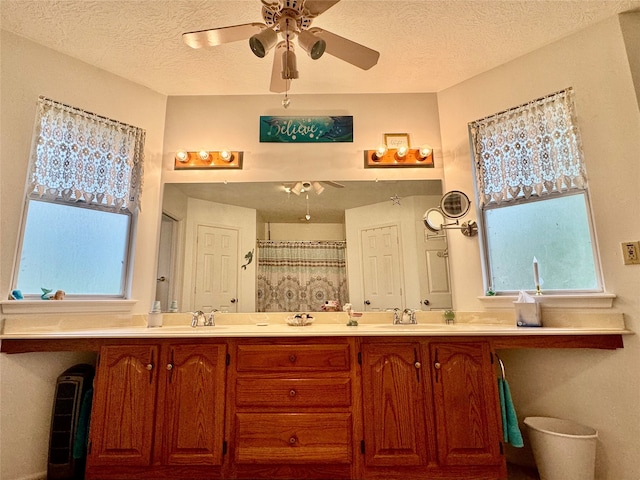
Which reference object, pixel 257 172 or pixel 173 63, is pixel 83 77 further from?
pixel 257 172

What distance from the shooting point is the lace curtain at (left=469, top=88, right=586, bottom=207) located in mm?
1992

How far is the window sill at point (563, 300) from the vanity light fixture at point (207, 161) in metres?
2.16

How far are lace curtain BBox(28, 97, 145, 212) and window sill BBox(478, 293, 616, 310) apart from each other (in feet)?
8.86

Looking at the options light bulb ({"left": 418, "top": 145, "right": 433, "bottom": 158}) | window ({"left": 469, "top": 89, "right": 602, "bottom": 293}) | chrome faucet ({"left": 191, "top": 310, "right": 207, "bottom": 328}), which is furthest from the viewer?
light bulb ({"left": 418, "top": 145, "right": 433, "bottom": 158})

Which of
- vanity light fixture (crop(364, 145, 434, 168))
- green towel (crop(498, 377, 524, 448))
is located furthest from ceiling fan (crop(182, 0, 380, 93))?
green towel (crop(498, 377, 524, 448))

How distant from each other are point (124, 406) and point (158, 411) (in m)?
0.19

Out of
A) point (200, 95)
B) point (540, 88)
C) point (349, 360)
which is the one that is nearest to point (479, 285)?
point (349, 360)

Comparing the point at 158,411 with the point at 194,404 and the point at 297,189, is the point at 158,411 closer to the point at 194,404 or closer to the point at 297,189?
the point at 194,404

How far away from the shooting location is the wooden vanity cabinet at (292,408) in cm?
166

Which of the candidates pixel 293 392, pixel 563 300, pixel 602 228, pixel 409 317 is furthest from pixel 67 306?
pixel 602 228

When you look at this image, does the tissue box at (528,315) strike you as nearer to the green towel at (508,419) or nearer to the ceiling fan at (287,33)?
the green towel at (508,419)

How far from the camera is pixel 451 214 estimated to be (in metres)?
2.31

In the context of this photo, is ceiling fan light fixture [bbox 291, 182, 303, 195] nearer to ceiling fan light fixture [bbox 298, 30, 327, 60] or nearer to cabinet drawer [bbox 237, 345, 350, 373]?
ceiling fan light fixture [bbox 298, 30, 327, 60]

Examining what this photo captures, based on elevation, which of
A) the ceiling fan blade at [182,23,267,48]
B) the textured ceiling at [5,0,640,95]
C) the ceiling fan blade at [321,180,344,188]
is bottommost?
the ceiling fan blade at [321,180,344,188]
